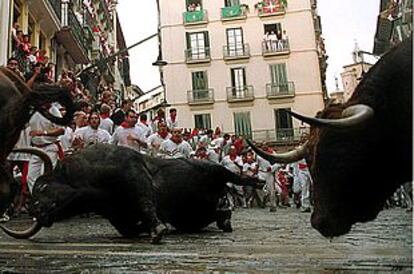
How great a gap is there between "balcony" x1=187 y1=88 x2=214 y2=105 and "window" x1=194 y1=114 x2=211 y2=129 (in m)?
1.09

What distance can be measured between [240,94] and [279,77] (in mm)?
3578

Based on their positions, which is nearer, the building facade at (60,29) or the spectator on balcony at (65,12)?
the building facade at (60,29)

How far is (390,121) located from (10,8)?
17.5m

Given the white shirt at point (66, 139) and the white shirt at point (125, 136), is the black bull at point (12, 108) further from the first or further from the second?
the white shirt at point (125, 136)

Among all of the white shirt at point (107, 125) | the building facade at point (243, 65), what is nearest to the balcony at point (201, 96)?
the building facade at point (243, 65)

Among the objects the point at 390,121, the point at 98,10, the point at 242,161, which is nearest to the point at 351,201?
the point at 390,121

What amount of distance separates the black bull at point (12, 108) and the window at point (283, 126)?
41.2 metres

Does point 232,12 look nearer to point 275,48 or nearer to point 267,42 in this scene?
point 267,42

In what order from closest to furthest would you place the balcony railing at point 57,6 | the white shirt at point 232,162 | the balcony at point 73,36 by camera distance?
1. the white shirt at point 232,162
2. the balcony railing at point 57,6
3. the balcony at point 73,36

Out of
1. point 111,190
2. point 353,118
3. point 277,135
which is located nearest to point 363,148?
point 353,118

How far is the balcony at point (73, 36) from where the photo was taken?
25.9 metres

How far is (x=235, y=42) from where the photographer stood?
48.0 metres

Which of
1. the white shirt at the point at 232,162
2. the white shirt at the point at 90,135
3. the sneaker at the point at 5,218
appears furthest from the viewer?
the white shirt at the point at 232,162

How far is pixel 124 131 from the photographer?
11234 millimetres
